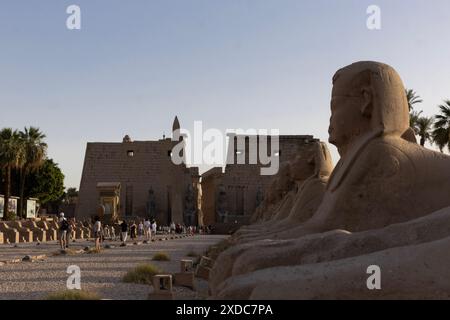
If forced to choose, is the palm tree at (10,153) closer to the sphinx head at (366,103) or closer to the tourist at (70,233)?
the tourist at (70,233)

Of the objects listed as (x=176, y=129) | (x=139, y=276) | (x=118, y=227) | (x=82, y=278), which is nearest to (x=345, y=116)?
(x=139, y=276)

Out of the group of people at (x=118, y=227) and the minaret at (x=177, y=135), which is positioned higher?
the minaret at (x=177, y=135)

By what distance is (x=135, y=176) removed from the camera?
141ft

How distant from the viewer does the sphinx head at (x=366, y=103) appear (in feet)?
14.8

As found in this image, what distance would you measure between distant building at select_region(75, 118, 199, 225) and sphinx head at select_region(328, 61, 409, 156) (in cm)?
3537

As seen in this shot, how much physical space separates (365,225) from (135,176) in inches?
1556

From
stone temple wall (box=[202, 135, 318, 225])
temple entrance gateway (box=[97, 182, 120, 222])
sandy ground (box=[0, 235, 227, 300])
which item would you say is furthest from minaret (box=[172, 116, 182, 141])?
sandy ground (box=[0, 235, 227, 300])

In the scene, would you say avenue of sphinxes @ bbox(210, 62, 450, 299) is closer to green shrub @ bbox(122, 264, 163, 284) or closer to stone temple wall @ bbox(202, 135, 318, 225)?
green shrub @ bbox(122, 264, 163, 284)

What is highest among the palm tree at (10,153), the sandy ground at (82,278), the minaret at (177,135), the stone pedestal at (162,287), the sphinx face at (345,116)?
the minaret at (177,135)

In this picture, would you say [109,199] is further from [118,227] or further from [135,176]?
[135,176]

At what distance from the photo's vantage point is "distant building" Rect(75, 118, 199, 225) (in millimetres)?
41188

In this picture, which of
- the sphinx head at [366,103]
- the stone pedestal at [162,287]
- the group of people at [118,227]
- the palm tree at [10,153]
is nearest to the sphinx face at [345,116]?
the sphinx head at [366,103]
